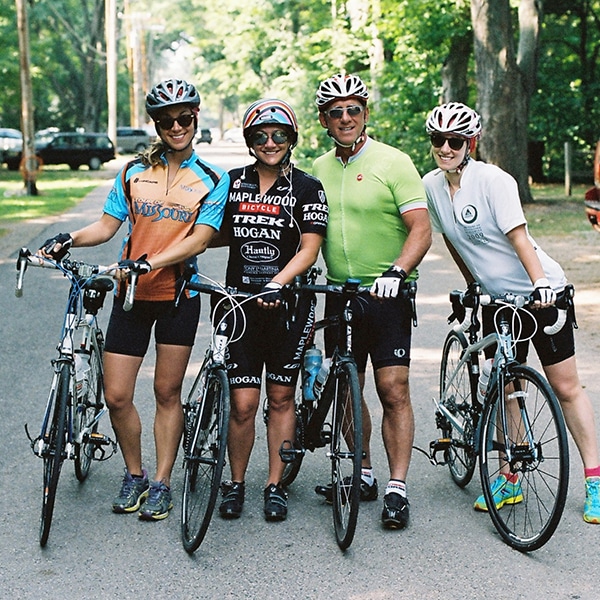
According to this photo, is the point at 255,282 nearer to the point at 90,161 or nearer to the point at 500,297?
the point at 500,297

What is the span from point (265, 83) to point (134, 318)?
5678cm

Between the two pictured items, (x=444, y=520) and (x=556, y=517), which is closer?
(x=556, y=517)

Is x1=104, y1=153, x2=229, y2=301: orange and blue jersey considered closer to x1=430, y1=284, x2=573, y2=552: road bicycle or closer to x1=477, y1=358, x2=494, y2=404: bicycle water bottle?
x1=430, y1=284, x2=573, y2=552: road bicycle

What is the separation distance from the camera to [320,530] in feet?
16.7

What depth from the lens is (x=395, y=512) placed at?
5.06 meters

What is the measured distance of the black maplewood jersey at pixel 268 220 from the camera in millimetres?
5109

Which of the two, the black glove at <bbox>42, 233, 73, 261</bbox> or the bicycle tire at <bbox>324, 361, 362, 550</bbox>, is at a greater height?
the black glove at <bbox>42, 233, 73, 261</bbox>

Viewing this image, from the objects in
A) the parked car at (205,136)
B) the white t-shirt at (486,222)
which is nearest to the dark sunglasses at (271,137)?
the white t-shirt at (486,222)

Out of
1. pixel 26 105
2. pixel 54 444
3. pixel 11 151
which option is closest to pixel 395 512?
pixel 54 444

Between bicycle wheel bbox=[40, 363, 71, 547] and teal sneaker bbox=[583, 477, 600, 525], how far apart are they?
248 centimetres

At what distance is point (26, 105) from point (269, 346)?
977 inches

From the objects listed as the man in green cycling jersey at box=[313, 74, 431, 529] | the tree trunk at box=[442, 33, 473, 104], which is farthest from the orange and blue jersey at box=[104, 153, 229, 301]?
the tree trunk at box=[442, 33, 473, 104]

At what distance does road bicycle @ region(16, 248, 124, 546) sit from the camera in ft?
15.9

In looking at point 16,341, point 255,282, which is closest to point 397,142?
point 16,341
